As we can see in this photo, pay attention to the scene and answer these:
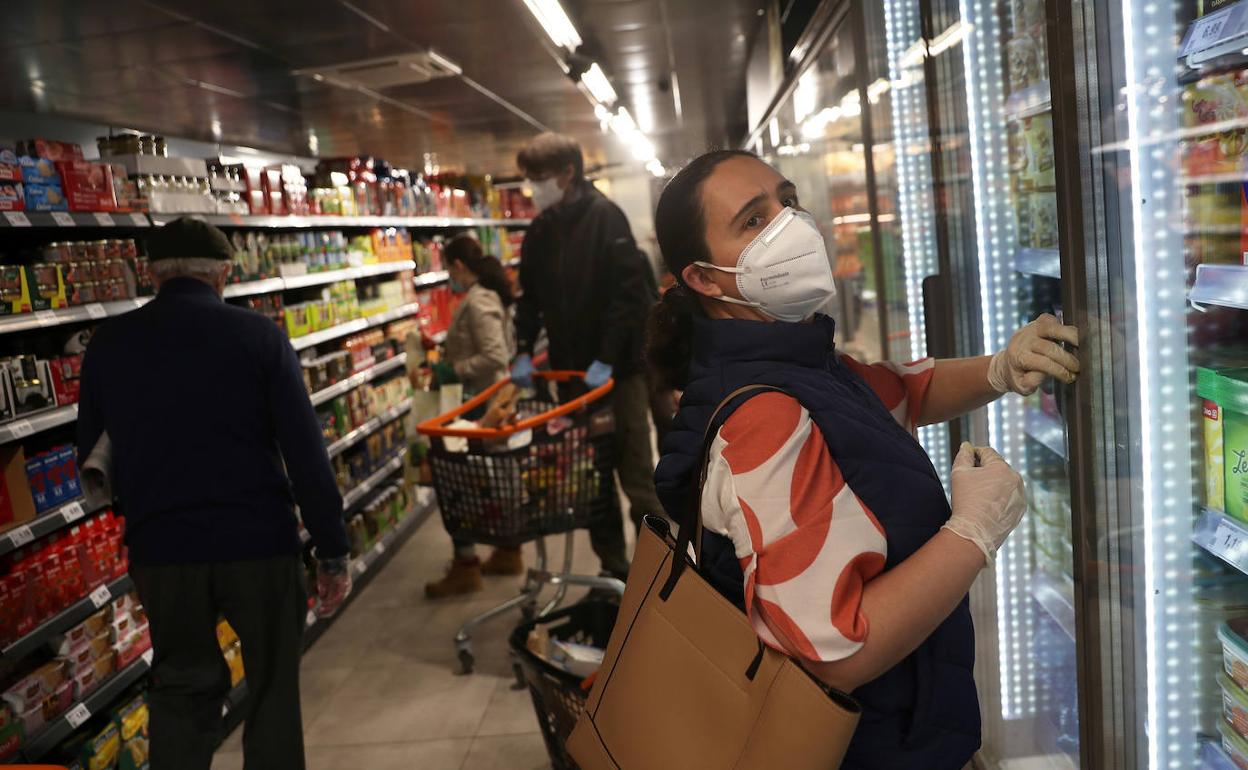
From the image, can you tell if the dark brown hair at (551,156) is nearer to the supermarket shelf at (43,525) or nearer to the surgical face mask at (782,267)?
the supermarket shelf at (43,525)

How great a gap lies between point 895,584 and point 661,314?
0.64 metres

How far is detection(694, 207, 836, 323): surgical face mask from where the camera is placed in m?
1.50

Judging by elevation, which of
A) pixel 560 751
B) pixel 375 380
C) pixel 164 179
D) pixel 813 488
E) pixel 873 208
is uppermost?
pixel 164 179

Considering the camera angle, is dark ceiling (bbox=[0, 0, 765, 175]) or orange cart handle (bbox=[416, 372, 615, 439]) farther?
dark ceiling (bbox=[0, 0, 765, 175])

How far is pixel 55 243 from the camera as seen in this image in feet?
11.3

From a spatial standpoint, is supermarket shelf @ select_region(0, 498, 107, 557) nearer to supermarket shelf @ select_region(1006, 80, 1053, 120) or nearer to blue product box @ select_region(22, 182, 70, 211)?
blue product box @ select_region(22, 182, 70, 211)

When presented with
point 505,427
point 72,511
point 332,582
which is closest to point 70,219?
point 72,511

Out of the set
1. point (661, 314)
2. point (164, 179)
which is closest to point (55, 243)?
point (164, 179)

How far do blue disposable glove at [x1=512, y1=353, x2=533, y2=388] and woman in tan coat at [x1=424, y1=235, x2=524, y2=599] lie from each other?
0.90 meters

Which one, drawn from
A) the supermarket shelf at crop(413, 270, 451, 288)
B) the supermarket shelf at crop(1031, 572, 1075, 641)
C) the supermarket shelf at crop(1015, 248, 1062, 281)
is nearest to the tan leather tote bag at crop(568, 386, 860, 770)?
the supermarket shelf at crop(1015, 248, 1062, 281)

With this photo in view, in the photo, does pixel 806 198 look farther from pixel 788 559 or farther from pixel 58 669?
pixel 788 559

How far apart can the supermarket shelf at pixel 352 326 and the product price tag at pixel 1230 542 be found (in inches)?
181

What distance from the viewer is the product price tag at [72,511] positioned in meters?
3.30

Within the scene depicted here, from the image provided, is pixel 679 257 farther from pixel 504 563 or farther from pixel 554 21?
pixel 554 21
